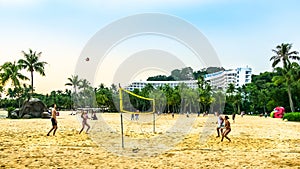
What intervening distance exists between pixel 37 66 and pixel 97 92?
38.3 metres

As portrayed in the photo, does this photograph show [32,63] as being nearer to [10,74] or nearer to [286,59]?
[10,74]

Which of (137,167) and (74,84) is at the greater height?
(74,84)

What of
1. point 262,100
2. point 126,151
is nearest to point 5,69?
point 126,151

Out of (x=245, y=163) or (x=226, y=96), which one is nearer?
(x=245, y=163)

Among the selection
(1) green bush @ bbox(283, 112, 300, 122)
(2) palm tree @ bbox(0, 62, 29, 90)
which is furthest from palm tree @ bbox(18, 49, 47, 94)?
(1) green bush @ bbox(283, 112, 300, 122)

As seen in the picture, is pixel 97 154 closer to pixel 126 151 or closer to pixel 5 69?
pixel 126 151

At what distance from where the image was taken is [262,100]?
6775 cm

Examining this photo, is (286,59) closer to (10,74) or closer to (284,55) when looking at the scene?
(284,55)

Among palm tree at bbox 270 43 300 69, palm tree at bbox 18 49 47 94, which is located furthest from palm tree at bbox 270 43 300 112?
palm tree at bbox 18 49 47 94

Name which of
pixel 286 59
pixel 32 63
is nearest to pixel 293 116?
pixel 286 59

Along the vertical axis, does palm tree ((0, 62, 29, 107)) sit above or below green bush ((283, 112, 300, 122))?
above

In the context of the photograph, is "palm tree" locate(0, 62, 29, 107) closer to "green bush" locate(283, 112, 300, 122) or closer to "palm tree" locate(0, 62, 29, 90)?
"palm tree" locate(0, 62, 29, 90)

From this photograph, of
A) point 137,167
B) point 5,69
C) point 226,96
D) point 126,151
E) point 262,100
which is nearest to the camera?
point 137,167

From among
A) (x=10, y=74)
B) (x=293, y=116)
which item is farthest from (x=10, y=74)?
(x=293, y=116)
